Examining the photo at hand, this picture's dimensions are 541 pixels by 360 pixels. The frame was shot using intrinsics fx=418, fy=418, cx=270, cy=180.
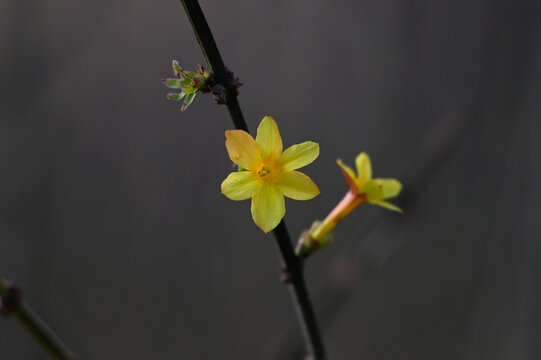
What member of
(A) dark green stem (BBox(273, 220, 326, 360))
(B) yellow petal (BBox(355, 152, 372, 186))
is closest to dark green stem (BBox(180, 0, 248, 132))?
(A) dark green stem (BBox(273, 220, 326, 360))

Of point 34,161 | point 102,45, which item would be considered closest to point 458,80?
point 102,45

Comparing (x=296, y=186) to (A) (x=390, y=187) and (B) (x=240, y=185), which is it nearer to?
(B) (x=240, y=185)

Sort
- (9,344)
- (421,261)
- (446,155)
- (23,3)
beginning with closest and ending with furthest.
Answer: (446,155)
(23,3)
(9,344)
(421,261)

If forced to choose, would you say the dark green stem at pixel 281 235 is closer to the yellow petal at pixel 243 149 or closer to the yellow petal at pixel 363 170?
the yellow petal at pixel 243 149

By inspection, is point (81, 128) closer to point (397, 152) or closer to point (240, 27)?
point (240, 27)

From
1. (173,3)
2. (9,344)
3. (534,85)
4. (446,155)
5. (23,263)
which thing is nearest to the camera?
(446,155)

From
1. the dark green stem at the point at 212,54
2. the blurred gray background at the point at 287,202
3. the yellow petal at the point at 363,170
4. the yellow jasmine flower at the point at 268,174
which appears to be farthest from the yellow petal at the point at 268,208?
the blurred gray background at the point at 287,202
